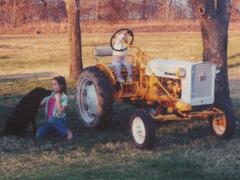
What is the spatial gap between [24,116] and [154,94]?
6.51ft

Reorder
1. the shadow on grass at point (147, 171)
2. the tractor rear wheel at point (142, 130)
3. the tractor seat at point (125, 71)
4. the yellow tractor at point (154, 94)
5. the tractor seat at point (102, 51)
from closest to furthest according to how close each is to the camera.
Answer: the shadow on grass at point (147, 171) → the tractor rear wheel at point (142, 130) → the yellow tractor at point (154, 94) → the tractor seat at point (125, 71) → the tractor seat at point (102, 51)

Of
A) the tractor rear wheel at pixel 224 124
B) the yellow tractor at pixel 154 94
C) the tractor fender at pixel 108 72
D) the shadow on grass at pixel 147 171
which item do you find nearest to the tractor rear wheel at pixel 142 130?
the yellow tractor at pixel 154 94

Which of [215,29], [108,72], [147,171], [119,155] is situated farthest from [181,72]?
[147,171]

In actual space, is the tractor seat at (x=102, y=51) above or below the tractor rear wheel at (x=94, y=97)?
above

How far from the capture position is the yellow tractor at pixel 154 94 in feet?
27.4

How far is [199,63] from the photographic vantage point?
8430mm

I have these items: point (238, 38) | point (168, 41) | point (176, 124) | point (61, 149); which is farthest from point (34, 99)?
point (238, 38)

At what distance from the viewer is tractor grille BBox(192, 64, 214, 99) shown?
8430mm

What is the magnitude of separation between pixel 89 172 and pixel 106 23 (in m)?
38.9

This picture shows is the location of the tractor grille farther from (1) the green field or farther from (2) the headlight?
(1) the green field

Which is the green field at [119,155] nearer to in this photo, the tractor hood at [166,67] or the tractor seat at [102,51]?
the tractor hood at [166,67]

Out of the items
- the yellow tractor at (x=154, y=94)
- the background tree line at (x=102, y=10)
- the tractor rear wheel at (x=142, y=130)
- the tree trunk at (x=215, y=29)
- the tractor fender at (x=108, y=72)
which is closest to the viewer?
the tractor rear wheel at (x=142, y=130)

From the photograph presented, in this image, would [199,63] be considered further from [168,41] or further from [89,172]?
[168,41]

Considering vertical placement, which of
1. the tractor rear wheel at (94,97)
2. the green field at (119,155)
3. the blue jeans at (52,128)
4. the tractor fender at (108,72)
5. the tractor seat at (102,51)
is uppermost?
the tractor seat at (102,51)
